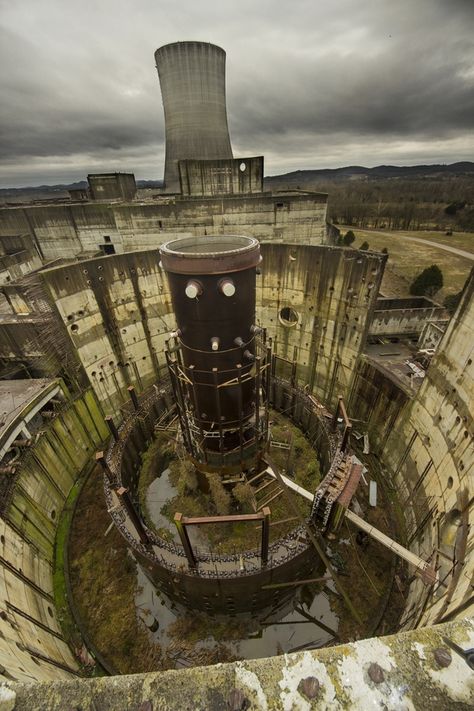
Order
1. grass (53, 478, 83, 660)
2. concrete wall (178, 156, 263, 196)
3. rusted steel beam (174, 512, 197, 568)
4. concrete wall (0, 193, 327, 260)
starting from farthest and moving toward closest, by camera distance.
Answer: concrete wall (178, 156, 263, 196) → concrete wall (0, 193, 327, 260) → grass (53, 478, 83, 660) → rusted steel beam (174, 512, 197, 568)

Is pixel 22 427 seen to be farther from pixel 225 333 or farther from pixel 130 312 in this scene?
pixel 225 333

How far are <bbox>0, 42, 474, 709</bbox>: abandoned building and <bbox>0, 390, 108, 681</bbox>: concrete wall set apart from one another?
0.44 feet

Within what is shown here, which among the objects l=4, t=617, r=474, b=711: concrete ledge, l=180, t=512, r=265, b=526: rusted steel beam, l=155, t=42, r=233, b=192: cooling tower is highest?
l=155, t=42, r=233, b=192: cooling tower

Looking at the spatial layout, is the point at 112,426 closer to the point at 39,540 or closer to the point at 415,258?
the point at 39,540

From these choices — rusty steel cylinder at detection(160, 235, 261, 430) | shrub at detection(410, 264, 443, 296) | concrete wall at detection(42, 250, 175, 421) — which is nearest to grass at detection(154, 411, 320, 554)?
rusty steel cylinder at detection(160, 235, 261, 430)

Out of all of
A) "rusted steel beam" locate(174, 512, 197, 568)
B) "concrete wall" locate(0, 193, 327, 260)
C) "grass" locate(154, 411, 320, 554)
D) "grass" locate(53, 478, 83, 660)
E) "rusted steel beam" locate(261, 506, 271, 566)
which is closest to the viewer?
"rusted steel beam" locate(174, 512, 197, 568)

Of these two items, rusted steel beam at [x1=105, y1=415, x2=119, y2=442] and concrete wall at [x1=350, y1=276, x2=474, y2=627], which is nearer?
concrete wall at [x1=350, y1=276, x2=474, y2=627]

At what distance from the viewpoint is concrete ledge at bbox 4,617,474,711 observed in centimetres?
396

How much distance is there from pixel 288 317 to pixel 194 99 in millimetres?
33526

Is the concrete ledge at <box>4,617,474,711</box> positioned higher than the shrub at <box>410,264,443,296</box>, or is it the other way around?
the concrete ledge at <box>4,617,474,711</box>

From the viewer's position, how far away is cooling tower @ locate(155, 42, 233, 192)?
3672cm

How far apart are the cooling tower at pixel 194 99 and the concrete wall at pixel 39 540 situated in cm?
3758

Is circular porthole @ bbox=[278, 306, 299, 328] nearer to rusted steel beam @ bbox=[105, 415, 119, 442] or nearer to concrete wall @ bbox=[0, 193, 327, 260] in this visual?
concrete wall @ bbox=[0, 193, 327, 260]

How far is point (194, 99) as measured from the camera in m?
38.2
